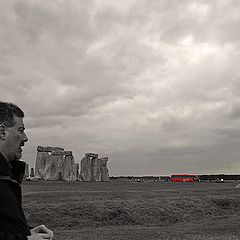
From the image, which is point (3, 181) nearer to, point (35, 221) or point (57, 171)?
point (35, 221)

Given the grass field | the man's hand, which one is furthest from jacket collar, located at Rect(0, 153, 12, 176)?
the grass field

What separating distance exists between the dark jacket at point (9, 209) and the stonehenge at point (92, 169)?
62.1m

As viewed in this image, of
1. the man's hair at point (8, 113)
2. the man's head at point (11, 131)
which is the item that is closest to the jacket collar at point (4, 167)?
the man's head at point (11, 131)

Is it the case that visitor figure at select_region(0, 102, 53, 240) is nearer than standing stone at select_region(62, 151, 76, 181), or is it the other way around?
visitor figure at select_region(0, 102, 53, 240)

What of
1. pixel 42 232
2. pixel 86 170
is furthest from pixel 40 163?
pixel 42 232

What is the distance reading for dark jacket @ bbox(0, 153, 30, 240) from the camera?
2887mm

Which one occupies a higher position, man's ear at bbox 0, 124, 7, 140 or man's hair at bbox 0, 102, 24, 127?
man's hair at bbox 0, 102, 24, 127

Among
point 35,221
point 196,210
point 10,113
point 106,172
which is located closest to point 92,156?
point 106,172

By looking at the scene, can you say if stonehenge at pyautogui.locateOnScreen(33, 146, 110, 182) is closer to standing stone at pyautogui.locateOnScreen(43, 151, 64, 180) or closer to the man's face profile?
standing stone at pyautogui.locateOnScreen(43, 151, 64, 180)

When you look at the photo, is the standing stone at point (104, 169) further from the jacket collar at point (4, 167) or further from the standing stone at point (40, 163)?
the jacket collar at point (4, 167)

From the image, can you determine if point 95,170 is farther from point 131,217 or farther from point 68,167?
point 131,217

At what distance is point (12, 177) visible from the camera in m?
3.22

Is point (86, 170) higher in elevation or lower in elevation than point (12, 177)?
higher

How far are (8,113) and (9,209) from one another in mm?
738
